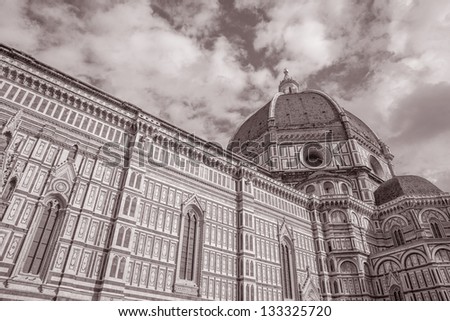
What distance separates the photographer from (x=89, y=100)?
84.4ft

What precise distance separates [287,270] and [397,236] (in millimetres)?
16065

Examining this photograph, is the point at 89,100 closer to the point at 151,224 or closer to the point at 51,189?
the point at 51,189

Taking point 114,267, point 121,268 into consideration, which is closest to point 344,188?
point 121,268

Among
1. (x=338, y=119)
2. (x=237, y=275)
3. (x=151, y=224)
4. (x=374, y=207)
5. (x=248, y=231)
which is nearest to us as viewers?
(x=151, y=224)

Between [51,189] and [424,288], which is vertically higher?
[51,189]

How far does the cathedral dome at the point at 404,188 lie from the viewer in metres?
40.6

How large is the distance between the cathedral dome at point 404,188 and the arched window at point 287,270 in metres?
17.9

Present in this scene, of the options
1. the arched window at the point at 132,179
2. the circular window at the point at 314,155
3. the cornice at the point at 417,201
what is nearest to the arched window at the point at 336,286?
the cornice at the point at 417,201

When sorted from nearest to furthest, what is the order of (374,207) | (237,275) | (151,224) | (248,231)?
(151,224)
(237,275)
(248,231)
(374,207)

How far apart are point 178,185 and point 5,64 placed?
52.5 ft

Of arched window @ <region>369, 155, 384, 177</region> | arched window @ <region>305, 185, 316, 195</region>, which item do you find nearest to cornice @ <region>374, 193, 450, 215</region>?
arched window @ <region>305, 185, 316, 195</region>

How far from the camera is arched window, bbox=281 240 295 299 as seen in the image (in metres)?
30.2

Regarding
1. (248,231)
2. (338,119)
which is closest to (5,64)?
(248,231)

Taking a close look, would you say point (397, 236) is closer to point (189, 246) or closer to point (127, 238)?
point (189, 246)
